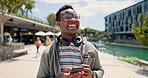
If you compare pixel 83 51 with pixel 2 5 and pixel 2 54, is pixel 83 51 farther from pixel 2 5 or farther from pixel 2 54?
pixel 2 5

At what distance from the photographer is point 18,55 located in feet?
38.1

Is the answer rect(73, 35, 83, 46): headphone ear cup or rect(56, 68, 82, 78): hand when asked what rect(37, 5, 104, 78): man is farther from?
rect(56, 68, 82, 78): hand

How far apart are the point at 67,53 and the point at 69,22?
0.39 metres

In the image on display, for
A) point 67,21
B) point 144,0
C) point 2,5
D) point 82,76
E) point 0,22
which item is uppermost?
point 144,0

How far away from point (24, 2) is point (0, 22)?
2561 millimetres

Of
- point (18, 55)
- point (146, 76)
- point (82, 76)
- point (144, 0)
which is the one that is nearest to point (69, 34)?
point (82, 76)

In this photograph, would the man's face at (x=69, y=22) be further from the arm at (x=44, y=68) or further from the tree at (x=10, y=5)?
the tree at (x=10, y=5)

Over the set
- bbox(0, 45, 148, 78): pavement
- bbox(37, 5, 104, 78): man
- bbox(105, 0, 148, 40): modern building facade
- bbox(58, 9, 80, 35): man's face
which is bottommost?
bbox(0, 45, 148, 78): pavement

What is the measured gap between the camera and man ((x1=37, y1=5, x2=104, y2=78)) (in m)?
1.54

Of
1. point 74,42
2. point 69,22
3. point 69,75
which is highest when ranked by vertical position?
point 69,22

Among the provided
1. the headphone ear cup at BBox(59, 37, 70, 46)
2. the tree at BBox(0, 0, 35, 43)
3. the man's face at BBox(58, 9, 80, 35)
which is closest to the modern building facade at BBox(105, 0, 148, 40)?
the tree at BBox(0, 0, 35, 43)

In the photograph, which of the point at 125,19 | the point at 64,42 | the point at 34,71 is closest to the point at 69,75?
the point at 64,42

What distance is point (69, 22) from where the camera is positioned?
1.61m

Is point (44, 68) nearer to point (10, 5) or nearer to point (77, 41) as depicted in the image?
point (77, 41)
